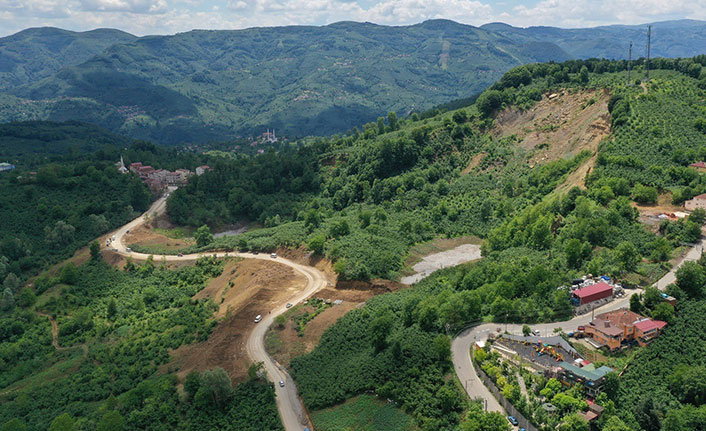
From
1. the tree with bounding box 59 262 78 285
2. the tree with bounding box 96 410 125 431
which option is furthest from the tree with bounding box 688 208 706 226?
the tree with bounding box 59 262 78 285

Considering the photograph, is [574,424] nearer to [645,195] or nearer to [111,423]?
[111,423]

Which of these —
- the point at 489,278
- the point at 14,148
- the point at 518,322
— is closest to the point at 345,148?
the point at 489,278

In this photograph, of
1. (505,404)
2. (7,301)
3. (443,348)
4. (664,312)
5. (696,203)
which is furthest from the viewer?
(7,301)

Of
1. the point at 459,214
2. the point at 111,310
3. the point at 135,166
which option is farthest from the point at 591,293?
the point at 135,166

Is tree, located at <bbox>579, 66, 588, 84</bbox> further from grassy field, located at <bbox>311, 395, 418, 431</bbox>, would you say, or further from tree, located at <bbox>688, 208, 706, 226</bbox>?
grassy field, located at <bbox>311, 395, 418, 431</bbox>

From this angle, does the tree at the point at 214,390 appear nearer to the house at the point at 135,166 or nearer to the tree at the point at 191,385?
the tree at the point at 191,385
